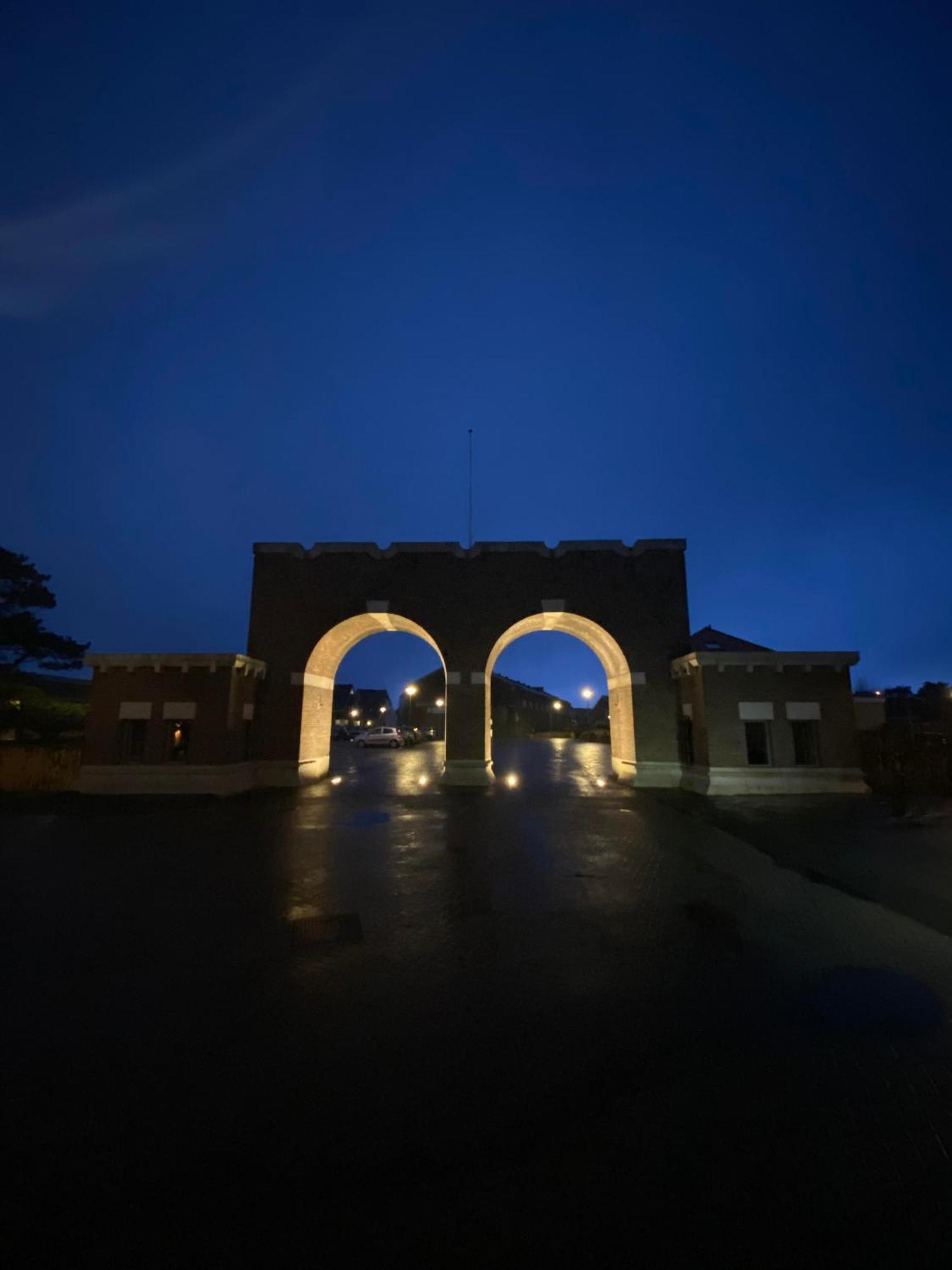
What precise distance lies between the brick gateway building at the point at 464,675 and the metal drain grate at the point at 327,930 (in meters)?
11.9

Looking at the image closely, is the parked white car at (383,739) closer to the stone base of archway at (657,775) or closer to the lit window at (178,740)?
the lit window at (178,740)

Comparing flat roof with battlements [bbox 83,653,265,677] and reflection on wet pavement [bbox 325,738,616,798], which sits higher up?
flat roof with battlements [bbox 83,653,265,677]

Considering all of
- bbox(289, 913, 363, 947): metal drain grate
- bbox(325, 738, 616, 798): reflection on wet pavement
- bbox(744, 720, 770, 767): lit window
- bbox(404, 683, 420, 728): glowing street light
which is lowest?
bbox(289, 913, 363, 947): metal drain grate

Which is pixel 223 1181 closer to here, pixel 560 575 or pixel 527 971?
pixel 527 971

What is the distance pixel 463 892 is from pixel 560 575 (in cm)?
1418

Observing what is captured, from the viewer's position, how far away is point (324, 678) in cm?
2166

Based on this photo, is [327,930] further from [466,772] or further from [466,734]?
[466,734]

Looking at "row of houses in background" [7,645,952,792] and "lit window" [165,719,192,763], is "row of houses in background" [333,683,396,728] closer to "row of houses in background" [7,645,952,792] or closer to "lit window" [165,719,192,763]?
"row of houses in background" [7,645,952,792]

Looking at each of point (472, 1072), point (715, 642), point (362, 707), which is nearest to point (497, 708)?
point (715, 642)

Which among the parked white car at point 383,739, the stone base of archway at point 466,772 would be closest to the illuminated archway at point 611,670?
the stone base of archway at point 466,772

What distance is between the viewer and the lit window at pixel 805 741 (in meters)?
16.6

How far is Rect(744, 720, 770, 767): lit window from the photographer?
17031 mm

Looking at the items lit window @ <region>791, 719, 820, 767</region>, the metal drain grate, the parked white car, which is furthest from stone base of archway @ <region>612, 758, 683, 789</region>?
the parked white car

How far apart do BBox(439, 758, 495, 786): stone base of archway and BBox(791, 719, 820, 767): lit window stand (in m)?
9.71
